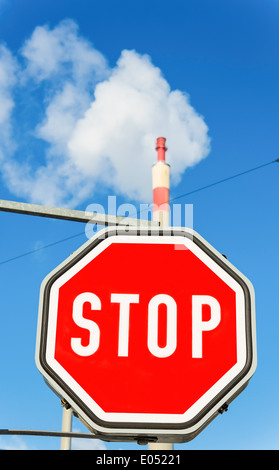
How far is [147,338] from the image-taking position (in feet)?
4.20

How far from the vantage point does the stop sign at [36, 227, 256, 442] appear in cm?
121

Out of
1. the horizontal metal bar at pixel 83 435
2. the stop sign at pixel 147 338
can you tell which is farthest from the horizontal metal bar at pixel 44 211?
the horizontal metal bar at pixel 83 435

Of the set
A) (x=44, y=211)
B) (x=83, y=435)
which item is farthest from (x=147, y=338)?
(x=44, y=211)

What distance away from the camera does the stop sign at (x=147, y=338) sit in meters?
1.21

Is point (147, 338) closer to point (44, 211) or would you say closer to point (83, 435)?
point (83, 435)

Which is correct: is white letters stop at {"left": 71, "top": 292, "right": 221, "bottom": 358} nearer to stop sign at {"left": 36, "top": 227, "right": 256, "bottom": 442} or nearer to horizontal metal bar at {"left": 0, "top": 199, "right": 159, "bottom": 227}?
stop sign at {"left": 36, "top": 227, "right": 256, "bottom": 442}

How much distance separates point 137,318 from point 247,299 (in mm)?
315

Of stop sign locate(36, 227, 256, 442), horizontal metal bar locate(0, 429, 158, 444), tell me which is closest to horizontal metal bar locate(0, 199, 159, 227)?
stop sign locate(36, 227, 256, 442)

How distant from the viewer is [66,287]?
1349mm
